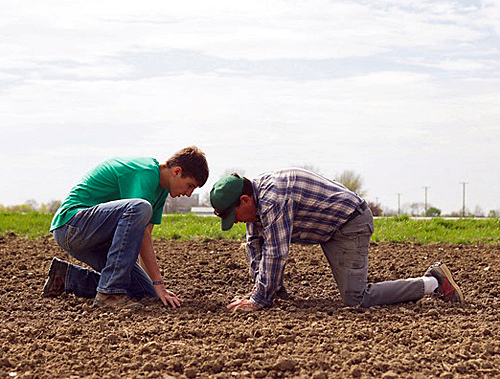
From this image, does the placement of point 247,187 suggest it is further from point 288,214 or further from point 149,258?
point 149,258

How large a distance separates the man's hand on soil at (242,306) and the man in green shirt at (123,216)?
48 centimetres

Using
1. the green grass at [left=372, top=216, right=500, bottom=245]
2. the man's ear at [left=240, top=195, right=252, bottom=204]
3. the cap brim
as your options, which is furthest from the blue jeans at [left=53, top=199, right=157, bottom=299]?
the green grass at [left=372, top=216, right=500, bottom=245]

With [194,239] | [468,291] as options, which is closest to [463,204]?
[194,239]

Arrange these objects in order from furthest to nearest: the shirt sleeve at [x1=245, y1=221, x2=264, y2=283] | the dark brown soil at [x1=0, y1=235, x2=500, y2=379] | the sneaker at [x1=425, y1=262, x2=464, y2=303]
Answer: the sneaker at [x1=425, y1=262, x2=464, y2=303]
the shirt sleeve at [x1=245, y1=221, x2=264, y2=283]
the dark brown soil at [x1=0, y1=235, x2=500, y2=379]

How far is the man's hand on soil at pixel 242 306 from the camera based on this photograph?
5.13 metres

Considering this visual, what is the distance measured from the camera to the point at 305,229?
5316 millimetres

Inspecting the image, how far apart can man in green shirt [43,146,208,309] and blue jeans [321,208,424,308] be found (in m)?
1.13

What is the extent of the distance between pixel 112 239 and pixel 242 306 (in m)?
1.16

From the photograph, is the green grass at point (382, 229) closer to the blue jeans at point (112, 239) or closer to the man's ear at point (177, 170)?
the blue jeans at point (112, 239)

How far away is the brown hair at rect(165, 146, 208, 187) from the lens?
17.3ft

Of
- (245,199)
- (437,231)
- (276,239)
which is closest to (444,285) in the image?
(276,239)

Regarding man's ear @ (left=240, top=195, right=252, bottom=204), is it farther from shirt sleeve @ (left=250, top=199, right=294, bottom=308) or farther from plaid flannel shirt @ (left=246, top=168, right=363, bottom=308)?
shirt sleeve @ (left=250, top=199, right=294, bottom=308)

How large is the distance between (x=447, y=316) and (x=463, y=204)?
40102 mm

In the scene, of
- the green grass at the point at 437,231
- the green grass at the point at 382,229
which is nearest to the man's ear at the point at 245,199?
the green grass at the point at 382,229
